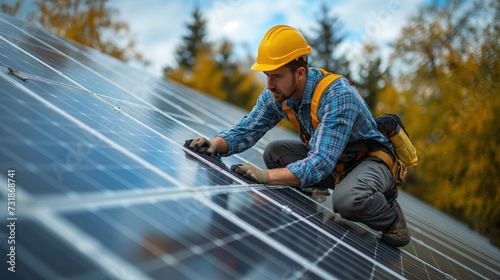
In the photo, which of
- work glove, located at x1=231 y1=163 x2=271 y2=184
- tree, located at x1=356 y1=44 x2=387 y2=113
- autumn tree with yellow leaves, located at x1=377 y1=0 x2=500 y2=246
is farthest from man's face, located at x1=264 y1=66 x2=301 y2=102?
tree, located at x1=356 y1=44 x2=387 y2=113

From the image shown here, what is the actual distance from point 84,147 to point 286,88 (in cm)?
213

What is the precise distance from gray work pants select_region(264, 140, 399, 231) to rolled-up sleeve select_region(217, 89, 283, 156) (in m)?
1.11

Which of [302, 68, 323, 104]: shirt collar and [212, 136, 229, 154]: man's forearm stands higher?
[302, 68, 323, 104]: shirt collar

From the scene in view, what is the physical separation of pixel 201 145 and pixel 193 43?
4244 centimetres

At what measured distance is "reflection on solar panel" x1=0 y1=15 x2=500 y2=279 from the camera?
99cm

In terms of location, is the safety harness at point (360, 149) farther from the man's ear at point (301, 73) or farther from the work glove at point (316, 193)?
the work glove at point (316, 193)

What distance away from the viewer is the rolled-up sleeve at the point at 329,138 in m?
3.01

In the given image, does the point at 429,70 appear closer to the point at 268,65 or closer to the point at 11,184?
the point at 268,65

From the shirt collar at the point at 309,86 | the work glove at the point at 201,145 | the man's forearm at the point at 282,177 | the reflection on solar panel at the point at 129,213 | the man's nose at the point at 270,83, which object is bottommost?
the reflection on solar panel at the point at 129,213

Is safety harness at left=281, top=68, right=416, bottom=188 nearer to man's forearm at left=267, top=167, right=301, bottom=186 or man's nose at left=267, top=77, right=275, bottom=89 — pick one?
man's nose at left=267, top=77, right=275, bottom=89

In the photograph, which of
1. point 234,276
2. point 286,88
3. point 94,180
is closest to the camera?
point 234,276

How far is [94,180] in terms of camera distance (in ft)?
4.67

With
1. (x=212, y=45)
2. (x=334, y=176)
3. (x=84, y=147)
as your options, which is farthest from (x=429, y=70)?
(x=212, y=45)

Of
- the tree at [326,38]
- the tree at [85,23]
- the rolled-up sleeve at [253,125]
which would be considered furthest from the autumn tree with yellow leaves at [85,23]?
the rolled-up sleeve at [253,125]
